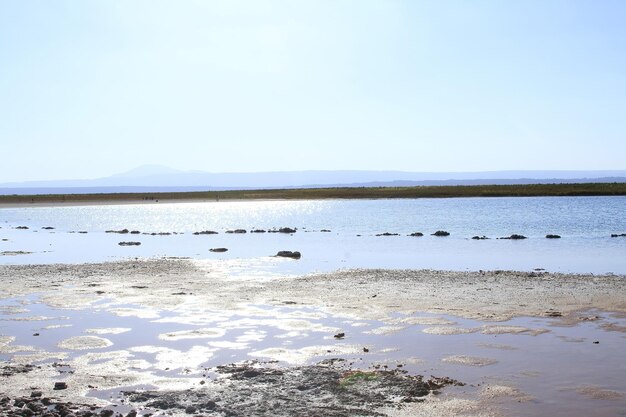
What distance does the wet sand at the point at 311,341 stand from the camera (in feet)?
39.5

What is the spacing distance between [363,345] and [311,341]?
1.45 m

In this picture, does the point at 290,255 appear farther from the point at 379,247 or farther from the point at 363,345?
the point at 363,345

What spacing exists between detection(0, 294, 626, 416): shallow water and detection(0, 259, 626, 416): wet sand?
0.06m

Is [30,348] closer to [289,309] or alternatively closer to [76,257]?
[289,309]

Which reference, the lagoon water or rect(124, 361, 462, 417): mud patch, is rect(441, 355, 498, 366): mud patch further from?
the lagoon water

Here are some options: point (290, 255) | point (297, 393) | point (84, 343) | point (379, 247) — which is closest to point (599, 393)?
point (297, 393)

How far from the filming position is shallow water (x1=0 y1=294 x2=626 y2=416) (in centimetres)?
1298

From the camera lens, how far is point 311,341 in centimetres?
1675

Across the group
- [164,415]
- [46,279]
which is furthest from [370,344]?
[46,279]

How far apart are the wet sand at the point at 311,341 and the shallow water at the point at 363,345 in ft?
0.20

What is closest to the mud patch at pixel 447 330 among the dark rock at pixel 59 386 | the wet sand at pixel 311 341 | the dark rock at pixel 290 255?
the wet sand at pixel 311 341

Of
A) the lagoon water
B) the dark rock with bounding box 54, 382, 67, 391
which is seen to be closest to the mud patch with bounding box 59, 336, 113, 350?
the dark rock with bounding box 54, 382, 67, 391

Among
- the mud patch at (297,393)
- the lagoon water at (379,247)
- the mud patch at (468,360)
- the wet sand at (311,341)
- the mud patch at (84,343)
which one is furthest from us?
the lagoon water at (379,247)

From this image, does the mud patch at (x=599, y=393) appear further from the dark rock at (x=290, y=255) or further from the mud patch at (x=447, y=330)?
the dark rock at (x=290, y=255)
